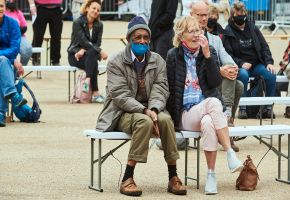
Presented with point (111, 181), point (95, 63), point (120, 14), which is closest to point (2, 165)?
point (111, 181)

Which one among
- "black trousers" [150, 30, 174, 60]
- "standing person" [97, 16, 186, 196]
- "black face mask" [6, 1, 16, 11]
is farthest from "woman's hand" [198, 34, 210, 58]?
"black face mask" [6, 1, 16, 11]

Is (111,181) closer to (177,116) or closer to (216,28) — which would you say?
(177,116)

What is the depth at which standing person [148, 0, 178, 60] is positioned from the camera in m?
15.4

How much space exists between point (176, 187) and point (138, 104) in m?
0.81

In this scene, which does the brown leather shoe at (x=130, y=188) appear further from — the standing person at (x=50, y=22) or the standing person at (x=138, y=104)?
the standing person at (x=50, y=22)

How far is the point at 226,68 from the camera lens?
36.3ft

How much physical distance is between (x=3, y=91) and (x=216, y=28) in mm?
3036

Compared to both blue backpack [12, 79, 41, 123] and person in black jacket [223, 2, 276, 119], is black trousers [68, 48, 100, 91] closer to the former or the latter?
blue backpack [12, 79, 41, 123]

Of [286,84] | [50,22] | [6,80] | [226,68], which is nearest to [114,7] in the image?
[50,22]

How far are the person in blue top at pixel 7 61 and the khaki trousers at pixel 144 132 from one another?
4.70 meters

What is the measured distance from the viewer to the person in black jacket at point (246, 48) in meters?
14.2

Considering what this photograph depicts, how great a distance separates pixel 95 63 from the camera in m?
16.9

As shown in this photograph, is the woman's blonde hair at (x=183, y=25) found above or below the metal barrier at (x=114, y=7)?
above

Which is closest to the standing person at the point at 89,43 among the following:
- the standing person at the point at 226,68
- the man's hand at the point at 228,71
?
the standing person at the point at 226,68
